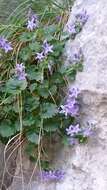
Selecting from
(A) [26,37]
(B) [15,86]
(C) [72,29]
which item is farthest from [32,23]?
(B) [15,86]

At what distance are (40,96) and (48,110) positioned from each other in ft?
0.24

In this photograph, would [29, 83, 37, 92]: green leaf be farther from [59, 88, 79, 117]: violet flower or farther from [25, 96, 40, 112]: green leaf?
[59, 88, 79, 117]: violet flower

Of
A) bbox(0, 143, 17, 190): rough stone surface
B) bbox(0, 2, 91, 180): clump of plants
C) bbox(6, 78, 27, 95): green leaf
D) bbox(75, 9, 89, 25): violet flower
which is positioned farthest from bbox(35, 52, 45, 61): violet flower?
bbox(0, 143, 17, 190): rough stone surface

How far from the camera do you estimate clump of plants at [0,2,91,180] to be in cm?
183

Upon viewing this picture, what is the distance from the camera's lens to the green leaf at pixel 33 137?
1827 millimetres

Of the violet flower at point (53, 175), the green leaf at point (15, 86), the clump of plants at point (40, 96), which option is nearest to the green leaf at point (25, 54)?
the clump of plants at point (40, 96)

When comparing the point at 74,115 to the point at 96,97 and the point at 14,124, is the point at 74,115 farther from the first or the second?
the point at 14,124

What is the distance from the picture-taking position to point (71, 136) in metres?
1.84

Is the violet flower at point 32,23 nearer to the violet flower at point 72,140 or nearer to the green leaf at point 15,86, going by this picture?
the green leaf at point 15,86

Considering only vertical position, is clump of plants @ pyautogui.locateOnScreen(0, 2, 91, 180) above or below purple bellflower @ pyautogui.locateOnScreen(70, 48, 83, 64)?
below

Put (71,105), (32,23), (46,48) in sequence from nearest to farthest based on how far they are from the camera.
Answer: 1. (71,105)
2. (46,48)
3. (32,23)

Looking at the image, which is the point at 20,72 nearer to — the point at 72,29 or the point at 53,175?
the point at 72,29

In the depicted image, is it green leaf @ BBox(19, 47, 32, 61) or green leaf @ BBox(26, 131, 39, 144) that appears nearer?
green leaf @ BBox(26, 131, 39, 144)

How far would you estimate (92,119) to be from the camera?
1.83m
